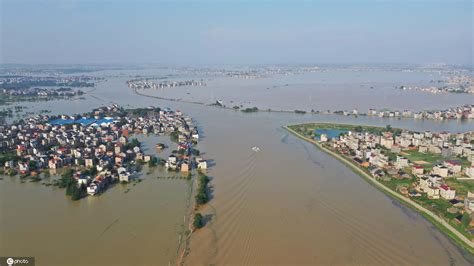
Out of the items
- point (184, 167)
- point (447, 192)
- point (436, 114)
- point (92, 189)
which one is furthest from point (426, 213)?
point (436, 114)

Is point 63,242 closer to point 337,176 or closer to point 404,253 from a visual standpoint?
point 404,253

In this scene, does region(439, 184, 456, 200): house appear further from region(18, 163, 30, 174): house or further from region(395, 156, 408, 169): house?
region(18, 163, 30, 174): house

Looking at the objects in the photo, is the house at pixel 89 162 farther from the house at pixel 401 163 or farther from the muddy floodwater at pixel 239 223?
the house at pixel 401 163

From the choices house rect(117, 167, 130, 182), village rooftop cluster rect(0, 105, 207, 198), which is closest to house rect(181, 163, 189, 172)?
village rooftop cluster rect(0, 105, 207, 198)

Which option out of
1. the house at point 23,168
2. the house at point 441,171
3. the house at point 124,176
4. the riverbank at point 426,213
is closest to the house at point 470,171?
the house at point 441,171

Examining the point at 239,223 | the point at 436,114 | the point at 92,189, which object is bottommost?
the point at 239,223

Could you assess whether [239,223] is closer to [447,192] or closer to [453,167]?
[447,192]
